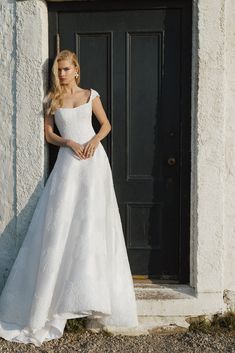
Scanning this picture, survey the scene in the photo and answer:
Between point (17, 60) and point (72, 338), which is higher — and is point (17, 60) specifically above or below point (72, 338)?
above

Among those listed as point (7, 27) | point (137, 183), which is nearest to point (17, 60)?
point (7, 27)

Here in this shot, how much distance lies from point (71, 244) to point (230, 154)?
4.91ft

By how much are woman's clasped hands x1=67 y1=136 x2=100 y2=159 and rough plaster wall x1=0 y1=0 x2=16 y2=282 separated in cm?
56

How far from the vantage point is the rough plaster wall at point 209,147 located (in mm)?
3631

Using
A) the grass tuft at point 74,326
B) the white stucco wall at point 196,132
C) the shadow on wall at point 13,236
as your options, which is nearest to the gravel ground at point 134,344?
the grass tuft at point 74,326

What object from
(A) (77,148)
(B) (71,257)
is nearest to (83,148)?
(A) (77,148)

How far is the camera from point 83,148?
3.70m

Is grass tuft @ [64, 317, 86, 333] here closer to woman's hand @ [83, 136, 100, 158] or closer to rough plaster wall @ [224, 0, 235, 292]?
rough plaster wall @ [224, 0, 235, 292]

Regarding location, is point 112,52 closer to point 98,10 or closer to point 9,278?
point 98,10

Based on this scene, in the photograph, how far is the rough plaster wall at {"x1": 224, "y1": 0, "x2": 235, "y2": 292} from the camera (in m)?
3.70

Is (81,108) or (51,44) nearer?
(81,108)

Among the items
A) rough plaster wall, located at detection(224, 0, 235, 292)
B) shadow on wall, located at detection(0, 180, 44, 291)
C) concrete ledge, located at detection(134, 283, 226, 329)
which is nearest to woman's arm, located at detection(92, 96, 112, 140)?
shadow on wall, located at detection(0, 180, 44, 291)

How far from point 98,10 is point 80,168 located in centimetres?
139

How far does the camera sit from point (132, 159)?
4043mm
